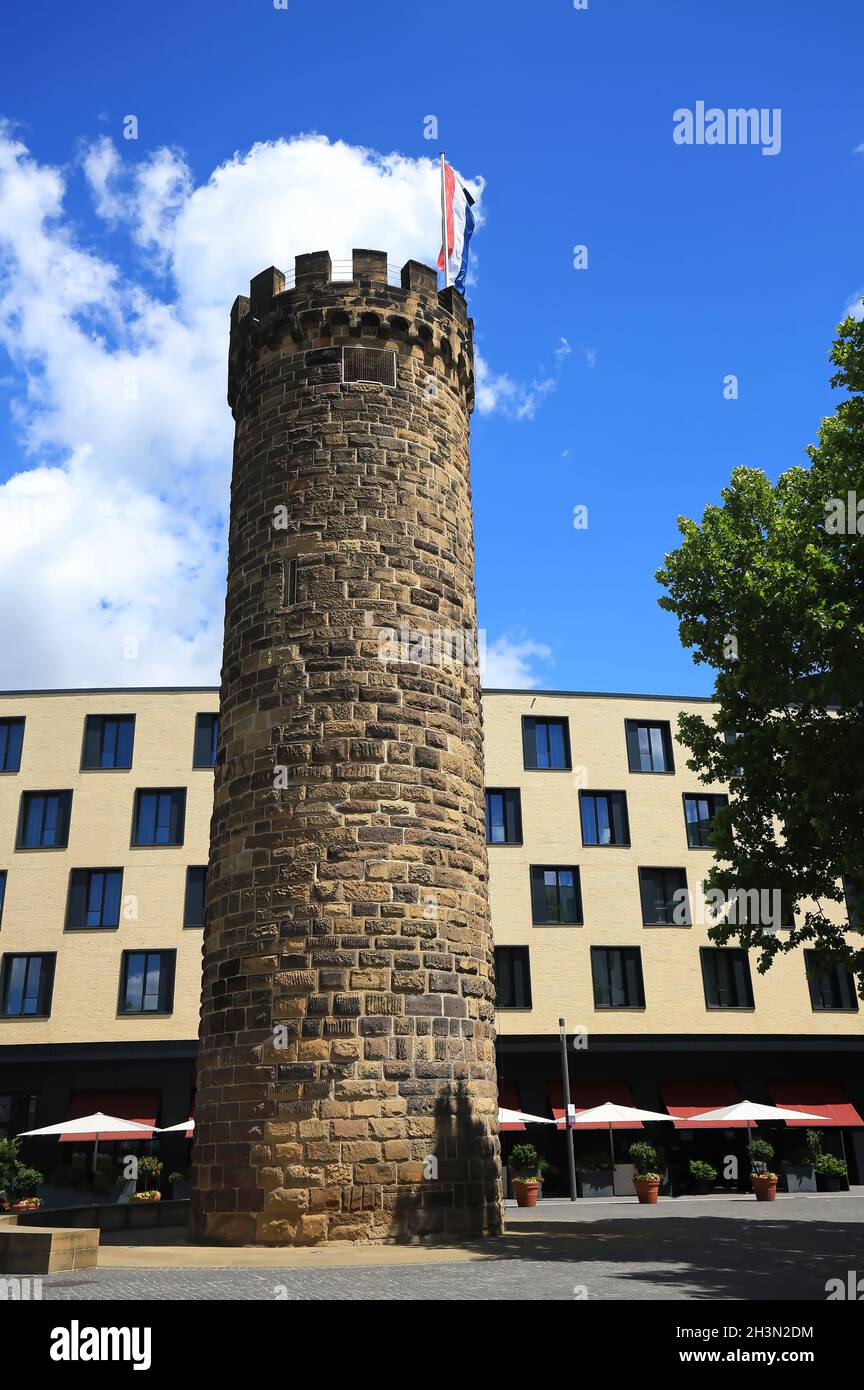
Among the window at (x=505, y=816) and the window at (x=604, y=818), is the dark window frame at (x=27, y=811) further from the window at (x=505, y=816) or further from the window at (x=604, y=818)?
the window at (x=604, y=818)

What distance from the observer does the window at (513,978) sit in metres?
36.2

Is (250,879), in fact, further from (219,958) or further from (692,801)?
(692,801)

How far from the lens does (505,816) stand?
38.6m

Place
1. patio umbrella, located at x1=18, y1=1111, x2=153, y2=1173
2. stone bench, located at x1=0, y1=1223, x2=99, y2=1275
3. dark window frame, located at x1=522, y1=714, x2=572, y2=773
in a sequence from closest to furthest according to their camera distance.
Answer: stone bench, located at x1=0, y1=1223, x2=99, y2=1275 → patio umbrella, located at x1=18, y1=1111, x2=153, y2=1173 → dark window frame, located at x1=522, y1=714, x2=572, y2=773

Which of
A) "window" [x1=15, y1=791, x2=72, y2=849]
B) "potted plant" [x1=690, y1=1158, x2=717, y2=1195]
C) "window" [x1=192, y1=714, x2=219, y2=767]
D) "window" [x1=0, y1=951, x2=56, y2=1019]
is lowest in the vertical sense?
"potted plant" [x1=690, y1=1158, x2=717, y2=1195]

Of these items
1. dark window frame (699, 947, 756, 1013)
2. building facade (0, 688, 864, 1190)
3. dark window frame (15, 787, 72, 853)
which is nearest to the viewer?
building facade (0, 688, 864, 1190)

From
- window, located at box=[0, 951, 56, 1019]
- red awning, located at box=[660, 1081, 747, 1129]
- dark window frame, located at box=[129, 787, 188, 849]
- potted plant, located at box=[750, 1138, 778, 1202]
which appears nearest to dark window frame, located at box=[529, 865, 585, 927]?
red awning, located at box=[660, 1081, 747, 1129]

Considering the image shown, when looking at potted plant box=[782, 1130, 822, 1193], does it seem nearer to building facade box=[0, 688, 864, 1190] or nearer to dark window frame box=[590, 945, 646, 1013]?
building facade box=[0, 688, 864, 1190]

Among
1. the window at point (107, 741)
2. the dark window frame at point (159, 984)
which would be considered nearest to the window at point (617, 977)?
the dark window frame at point (159, 984)

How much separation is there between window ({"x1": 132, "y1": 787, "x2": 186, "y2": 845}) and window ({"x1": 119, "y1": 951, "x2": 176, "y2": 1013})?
12.3 feet

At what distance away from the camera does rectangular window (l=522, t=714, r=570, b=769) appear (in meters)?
39.5

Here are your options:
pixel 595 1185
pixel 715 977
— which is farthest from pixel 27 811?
pixel 715 977
